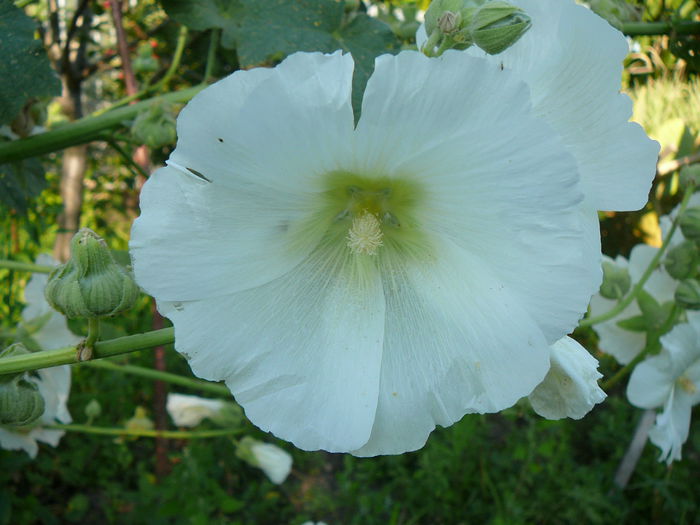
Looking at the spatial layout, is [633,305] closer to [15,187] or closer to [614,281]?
[614,281]

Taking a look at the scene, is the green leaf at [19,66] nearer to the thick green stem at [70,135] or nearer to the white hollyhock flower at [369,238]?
the thick green stem at [70,135]

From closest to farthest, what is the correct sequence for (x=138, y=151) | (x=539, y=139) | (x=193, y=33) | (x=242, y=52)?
(x=539, y=139), (x=242, y=52), (x=193, y=33), (x=138, y=151)

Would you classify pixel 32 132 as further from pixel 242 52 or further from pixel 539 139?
pixel 539 139

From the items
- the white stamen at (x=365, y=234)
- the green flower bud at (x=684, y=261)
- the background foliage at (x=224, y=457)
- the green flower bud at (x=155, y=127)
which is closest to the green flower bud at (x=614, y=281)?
the green flower bud at (x=684, y=261)

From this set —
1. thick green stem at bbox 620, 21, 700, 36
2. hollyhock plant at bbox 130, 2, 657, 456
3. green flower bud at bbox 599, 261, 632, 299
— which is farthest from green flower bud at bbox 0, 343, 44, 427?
thick green stem at bbox 620, 21, 700, 36

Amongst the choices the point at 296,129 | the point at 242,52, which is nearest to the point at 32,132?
the point at 242,52

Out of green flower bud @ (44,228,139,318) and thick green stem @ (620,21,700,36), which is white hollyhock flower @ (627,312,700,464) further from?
green flower bud @ (44,228,139,318)
